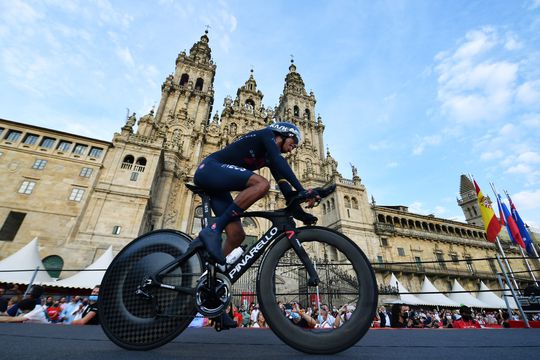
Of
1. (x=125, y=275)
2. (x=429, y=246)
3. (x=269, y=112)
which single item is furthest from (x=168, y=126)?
(x=429, y=246)

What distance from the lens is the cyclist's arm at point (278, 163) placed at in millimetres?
2355

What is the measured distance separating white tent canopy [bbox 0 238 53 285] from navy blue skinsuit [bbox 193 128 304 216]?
1562 cm

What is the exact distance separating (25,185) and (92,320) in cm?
2002

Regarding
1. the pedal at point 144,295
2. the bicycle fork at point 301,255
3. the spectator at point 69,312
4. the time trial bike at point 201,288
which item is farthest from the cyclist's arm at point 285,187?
the spectator at point 69,312

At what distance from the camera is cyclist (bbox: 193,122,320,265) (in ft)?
7.55

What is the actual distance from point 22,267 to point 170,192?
41.9ft

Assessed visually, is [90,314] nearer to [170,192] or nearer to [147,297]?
[147,297]

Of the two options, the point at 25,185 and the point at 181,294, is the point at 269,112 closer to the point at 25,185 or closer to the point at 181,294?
the point at 25,185

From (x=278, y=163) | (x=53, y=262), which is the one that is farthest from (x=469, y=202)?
(x=53, y=262)

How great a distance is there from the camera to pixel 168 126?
29078mm

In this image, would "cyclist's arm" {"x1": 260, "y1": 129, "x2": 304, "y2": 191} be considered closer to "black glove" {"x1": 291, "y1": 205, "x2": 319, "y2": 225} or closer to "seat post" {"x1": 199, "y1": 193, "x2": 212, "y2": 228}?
"black glove" {"x1": 291, "y1": 205, "x2": 319, "y2": 225}

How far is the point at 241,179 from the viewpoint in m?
2.43

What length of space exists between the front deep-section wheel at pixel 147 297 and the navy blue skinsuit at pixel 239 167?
0.61 metres

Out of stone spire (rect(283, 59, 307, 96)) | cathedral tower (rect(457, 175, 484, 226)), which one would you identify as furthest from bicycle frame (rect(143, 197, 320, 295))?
cathedral tower (rect(457, 175, 484, 226))
